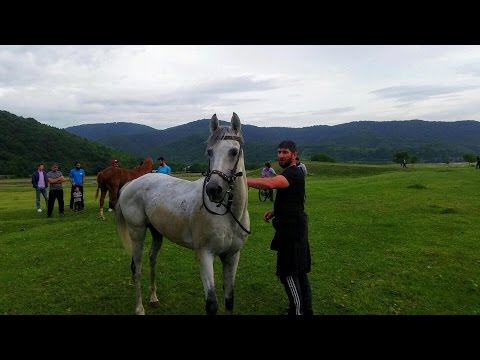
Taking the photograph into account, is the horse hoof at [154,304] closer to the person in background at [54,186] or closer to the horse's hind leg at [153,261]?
the horse's hind leg at [153,261]

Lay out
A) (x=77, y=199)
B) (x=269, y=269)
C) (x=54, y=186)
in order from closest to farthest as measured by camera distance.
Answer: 1. (x=269, y=269)
2. (x=54, y=186)
3. (x=77, y=199)

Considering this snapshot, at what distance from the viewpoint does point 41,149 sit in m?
98.4

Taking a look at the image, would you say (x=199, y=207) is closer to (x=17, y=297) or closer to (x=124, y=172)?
(x=17, y=297)

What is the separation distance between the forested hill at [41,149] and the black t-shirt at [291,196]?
89.2 m

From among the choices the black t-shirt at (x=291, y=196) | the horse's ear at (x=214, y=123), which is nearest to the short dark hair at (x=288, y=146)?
the black t-shirt at (x=291, y=196)

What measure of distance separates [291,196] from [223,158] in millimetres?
1255

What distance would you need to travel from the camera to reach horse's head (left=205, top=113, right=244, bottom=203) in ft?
13.3

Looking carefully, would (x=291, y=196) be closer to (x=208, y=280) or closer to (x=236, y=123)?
(x=236, y=123)

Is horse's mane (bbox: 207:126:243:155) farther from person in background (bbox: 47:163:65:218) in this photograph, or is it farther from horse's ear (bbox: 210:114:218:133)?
person in background (bbox: 47:163:65:218)

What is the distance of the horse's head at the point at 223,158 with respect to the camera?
Result: 13.3 feet

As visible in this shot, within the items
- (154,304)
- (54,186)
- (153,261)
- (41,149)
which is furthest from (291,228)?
(41,149)
